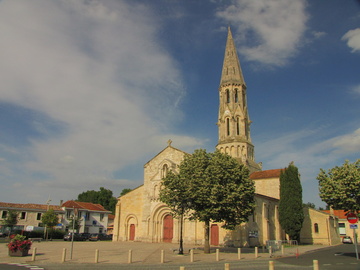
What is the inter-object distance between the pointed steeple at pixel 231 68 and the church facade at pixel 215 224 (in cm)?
243

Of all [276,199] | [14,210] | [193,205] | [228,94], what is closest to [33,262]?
[193,205]

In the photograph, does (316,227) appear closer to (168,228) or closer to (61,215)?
Answer: (168,228)

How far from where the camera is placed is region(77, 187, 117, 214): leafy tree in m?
91.0

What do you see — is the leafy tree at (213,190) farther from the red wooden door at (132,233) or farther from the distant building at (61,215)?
the distant building at (61,215)

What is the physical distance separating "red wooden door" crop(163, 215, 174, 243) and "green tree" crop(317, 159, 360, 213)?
21.7 metres

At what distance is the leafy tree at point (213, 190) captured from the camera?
24062 millimetres

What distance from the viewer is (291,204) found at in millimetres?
40562

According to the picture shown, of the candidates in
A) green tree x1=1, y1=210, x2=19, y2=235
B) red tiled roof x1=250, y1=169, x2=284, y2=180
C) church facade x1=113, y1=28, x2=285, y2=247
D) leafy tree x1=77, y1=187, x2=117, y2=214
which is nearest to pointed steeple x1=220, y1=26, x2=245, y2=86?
church facade x1=113, y1=28, x2=285, y2=247

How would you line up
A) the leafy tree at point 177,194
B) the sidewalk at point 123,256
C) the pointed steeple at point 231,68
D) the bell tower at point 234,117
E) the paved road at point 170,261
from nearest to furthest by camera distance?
the paved road at point 170,261 < the sidewalk at point 123,256 < the leafy tree at point 177,194 < the bell tower at point 234,117 < the pointed steeple at point 231,68

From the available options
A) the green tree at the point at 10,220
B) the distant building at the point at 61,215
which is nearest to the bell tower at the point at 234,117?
the distant building at the point at 61,215

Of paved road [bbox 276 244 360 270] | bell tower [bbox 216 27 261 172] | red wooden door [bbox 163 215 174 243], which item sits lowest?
paved road [bbox 276 244 360 270]

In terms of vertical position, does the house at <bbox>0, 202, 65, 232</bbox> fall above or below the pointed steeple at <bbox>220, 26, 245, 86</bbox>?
below

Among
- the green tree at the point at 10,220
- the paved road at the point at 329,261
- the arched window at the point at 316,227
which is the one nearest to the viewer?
the paved road at the point at 329,261

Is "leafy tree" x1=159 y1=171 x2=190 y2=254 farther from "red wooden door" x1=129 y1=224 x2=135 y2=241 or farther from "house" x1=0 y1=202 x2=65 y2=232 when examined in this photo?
"house" x1=0 y1=202 x2=65 y2=232
